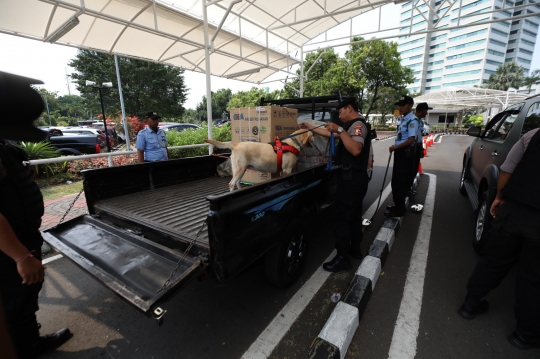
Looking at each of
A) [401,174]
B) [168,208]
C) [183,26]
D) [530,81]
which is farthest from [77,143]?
[530,81]

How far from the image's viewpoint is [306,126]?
3324 millimetres

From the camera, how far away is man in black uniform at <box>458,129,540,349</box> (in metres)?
1.75

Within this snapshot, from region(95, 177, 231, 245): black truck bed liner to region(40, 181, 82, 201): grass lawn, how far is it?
12.2 ft

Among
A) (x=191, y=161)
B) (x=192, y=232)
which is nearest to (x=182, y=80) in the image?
(x=191, y=161)

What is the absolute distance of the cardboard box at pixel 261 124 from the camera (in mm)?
3742

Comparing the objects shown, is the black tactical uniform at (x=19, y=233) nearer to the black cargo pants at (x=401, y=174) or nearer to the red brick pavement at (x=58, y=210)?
the red brick pavement at (x=58, y=210)

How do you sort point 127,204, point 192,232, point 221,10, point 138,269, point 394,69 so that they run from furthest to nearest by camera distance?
point 394,69
point 221,10
point 127,204
point 192,232
point 138,269

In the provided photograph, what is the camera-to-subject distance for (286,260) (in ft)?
8.13

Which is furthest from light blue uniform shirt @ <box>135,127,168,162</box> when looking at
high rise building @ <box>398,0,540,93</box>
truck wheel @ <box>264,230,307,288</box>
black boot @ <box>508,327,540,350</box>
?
high rise building @ <box>398,0,540,93</box>

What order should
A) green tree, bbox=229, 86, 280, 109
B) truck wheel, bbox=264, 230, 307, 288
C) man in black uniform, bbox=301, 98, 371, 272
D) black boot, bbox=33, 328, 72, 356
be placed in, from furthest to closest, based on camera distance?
green tree, bbox=229, 86, 280, 109 → man in black uniform, bbox=301, 98, 371, 272 → truck wheel, bbox=264, 230, 307, 288 → black boot, bbox=33, 328, 72, 356

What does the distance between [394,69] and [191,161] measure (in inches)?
916

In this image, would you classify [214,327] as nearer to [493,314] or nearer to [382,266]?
[382,266]

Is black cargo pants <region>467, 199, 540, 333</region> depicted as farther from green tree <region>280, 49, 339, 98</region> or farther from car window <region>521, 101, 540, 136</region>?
green tree <region>280, 49, 339, 98</region>

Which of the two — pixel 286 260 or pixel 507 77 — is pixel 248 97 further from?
pixel 507 77
